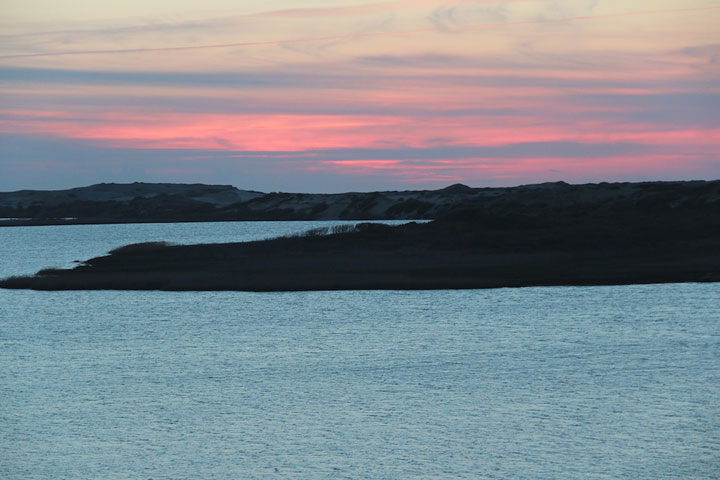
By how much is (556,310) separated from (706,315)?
6809mm

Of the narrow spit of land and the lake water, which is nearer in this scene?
the lake water

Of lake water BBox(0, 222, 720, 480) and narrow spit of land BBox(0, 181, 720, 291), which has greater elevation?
narrow spit of land BBox(0, 181, 720, 291)

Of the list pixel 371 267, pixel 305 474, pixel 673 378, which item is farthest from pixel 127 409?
pixel 371 267

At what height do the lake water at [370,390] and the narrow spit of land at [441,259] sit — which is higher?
the narrow spit of land at [441,259]

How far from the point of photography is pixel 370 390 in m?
28.0

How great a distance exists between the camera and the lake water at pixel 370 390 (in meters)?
20.8

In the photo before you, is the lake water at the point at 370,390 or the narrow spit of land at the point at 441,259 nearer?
the lake water at the point at 370,390

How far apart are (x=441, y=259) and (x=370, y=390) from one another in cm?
3981

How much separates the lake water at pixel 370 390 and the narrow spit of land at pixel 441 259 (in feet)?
28.4

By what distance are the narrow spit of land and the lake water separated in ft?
28.4

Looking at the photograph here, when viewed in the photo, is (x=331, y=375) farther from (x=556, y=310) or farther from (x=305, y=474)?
(x=556, y=310)

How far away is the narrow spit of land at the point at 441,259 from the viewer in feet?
187

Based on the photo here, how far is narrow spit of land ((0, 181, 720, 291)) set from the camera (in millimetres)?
57053

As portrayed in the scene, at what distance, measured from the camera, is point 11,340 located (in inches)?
1570
